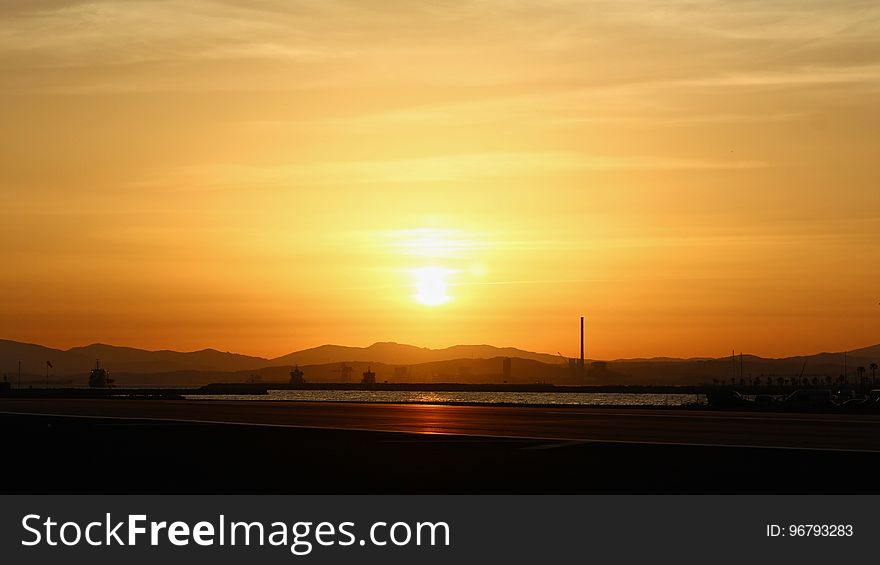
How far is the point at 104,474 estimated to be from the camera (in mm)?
35094

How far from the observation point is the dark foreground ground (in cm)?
3130

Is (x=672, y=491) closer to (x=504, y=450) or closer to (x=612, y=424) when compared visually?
(x=504, y=450)

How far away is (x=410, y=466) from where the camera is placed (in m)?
37.1

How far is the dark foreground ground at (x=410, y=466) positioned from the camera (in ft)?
103
